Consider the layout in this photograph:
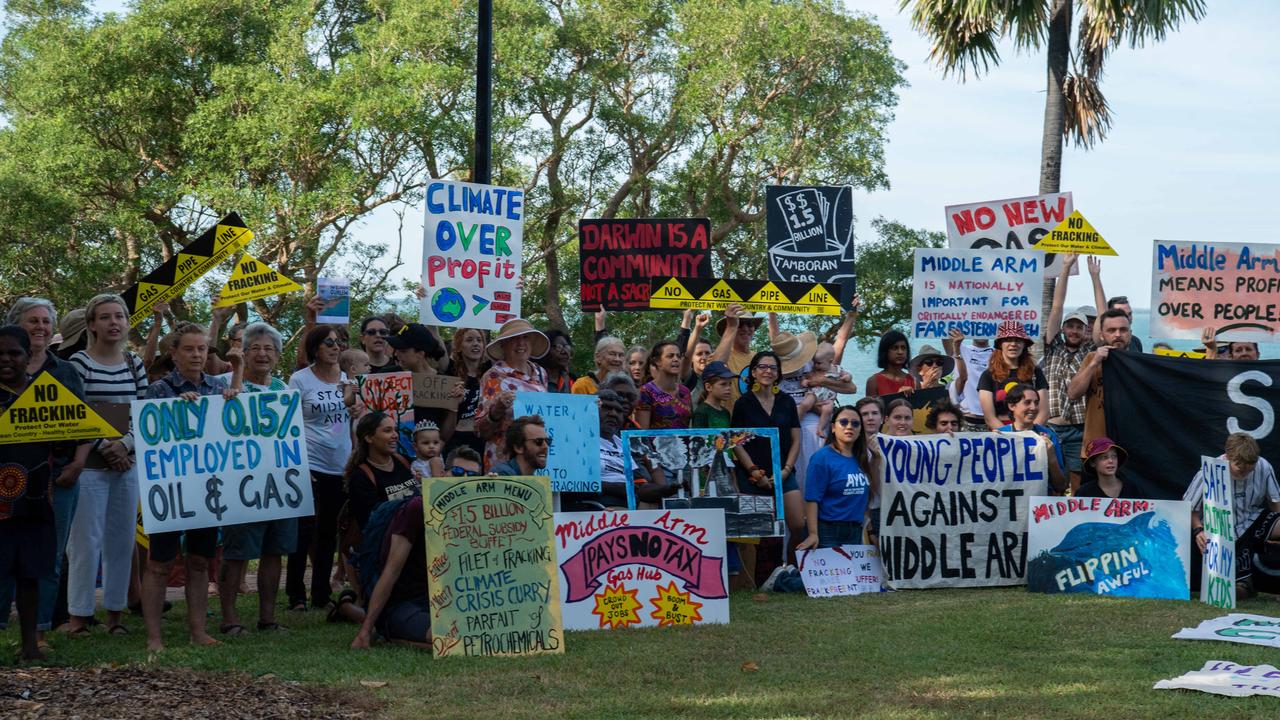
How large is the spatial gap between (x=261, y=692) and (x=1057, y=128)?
1673cm

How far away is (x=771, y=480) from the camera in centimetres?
1029

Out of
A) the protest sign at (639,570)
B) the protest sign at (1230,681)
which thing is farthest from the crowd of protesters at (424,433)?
the protest sign at (1230,681)

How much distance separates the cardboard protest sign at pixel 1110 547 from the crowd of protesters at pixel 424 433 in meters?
0.25

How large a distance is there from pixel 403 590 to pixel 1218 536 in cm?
538

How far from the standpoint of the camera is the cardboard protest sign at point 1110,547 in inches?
380

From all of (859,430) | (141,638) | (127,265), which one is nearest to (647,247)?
(859,430)

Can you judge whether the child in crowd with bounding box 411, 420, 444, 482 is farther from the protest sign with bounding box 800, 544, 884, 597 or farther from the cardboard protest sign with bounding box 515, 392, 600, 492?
the protest sign with bounding box 800, 544, 884, 597

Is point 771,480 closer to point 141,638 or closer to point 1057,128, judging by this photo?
point 141,638

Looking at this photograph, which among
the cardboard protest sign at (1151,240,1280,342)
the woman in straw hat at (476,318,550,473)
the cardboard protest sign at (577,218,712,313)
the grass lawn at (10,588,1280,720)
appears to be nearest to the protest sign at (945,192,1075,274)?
the cardboard protest sign at (1151,240,1280,342)

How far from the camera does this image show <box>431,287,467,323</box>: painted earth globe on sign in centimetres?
1099

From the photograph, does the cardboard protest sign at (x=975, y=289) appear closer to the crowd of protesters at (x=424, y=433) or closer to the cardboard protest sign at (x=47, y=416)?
the crowd of protesters at (x=424, y=433)

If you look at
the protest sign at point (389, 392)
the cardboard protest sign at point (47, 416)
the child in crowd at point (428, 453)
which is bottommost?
the child in crowd at point (428, 453)

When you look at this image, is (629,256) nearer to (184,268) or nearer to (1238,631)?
(184,268)

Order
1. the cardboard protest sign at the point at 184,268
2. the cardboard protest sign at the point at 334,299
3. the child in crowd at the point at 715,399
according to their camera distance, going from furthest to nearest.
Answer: the cardboard protest sign at the point at 334,299 < the child in crowd at the point at 715,399 < the cardboard protest sign at the point at 184,268
